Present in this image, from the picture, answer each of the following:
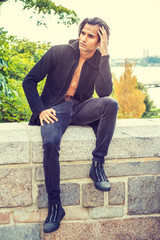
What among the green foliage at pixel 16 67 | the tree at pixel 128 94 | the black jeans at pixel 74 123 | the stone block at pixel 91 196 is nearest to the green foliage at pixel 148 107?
the tree at pixel 128 94

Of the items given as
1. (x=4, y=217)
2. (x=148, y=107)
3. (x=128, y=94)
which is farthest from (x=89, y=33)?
(x=148, y=107)

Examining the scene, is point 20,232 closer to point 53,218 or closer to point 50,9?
point 53,218

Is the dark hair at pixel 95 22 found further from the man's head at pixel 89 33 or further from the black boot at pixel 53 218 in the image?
the black boot at pixel 53 218

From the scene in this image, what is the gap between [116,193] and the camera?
264 centimetres

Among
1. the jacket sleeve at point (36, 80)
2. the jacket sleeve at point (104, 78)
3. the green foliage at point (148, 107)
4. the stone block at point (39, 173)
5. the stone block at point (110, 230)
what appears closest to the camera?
the stone block at point (39, 173)

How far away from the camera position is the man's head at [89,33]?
292 centimetres

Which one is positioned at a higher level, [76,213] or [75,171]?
[75,171]

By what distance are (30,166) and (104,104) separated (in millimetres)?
784

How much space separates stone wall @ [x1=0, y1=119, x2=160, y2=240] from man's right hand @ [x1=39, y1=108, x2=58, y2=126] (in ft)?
0.36

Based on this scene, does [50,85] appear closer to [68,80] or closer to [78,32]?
[68,80]

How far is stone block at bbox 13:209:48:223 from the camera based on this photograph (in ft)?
8.20

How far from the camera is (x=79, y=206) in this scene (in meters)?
2.59

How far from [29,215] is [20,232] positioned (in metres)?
0.15

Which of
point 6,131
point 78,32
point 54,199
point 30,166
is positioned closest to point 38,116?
point 6,131
